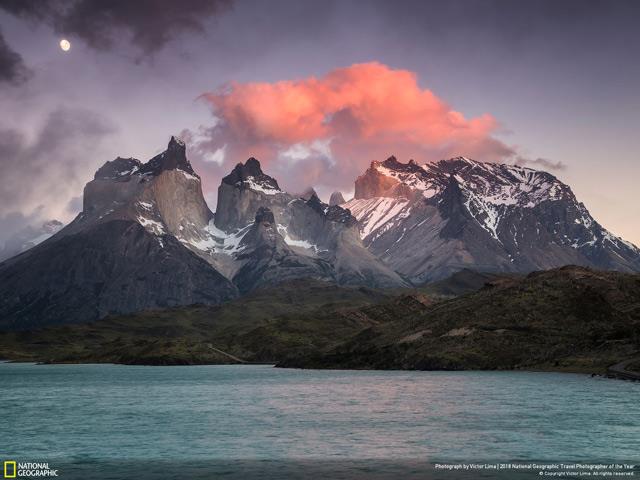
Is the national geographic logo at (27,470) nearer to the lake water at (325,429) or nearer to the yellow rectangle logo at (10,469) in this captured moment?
the yellow rectangle logo at (10,469)

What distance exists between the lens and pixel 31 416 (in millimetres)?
142375

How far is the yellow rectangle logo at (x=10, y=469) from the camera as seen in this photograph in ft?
239

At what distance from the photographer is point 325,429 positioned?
109875 millimetres

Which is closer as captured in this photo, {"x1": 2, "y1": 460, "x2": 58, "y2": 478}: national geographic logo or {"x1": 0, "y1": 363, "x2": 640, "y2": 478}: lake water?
{"x1": 2, "y1": 460, "x2": 58, "y2": 478}: national geographic logo

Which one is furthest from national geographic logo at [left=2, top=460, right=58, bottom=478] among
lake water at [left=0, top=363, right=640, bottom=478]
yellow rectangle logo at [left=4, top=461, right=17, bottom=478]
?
lake water at [left=0, top=363, right=640, bottom=478]

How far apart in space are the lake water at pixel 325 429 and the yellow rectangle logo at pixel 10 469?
3.87m

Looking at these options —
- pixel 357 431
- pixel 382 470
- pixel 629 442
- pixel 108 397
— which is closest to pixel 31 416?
pixel 108 397

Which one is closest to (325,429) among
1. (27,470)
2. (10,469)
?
(27,470)

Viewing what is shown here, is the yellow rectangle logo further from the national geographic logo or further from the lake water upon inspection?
the lake water

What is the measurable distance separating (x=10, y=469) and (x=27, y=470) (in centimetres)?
208

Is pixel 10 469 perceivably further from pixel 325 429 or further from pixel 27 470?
pixel 325 429

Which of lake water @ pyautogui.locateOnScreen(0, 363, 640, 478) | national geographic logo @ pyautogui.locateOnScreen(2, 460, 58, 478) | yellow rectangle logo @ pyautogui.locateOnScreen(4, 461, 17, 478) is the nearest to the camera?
national geographic logo @ pyautogui.locateOnScreen(2, 460, 58, 478)

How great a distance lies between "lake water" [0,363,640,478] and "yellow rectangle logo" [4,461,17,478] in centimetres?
387

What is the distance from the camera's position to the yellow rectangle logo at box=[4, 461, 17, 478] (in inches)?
2864
